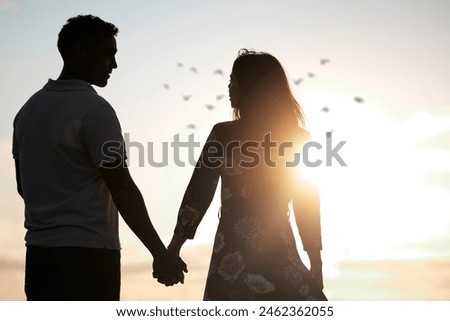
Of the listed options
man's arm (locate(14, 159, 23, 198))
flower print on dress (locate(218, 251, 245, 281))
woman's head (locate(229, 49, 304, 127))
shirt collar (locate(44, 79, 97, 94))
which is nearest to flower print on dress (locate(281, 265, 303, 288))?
flower print on dress (locate(218, 251, 245, 281))

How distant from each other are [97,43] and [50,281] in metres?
2.11

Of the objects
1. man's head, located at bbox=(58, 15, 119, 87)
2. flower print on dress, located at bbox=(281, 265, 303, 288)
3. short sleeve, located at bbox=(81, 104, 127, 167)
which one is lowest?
flower print on dress, located at bbox=(281, 265, 303, 288)

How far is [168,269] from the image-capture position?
5.88m

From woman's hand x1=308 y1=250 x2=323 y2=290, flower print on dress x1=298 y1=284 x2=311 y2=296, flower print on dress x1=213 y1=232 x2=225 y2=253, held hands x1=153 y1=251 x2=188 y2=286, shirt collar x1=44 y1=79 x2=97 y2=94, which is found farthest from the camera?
woman's hand x1=308 y1=250 x2=323 y2=290

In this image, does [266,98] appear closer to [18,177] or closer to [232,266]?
[232,266]

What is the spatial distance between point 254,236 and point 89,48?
7.21ft

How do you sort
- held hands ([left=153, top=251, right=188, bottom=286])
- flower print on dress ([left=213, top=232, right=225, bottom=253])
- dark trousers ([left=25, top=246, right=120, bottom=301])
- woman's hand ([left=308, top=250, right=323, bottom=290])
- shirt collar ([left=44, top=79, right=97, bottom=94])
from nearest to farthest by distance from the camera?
dark trousers ([left=25, top=246, right=120, bottom=301]) → shirt collar ([left=44, top=79, right=97, bottom=94]) → held hands ([left=153, top=251, right=188, bottom=286]) → flower print on dress ([left=213, top=232, right=225, bottom=253]) → woman's hand ([left=308, top=250, right=323, bottom=290])

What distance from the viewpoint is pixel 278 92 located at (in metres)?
6.18

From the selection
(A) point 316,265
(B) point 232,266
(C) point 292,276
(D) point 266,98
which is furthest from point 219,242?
(D) point 266,98

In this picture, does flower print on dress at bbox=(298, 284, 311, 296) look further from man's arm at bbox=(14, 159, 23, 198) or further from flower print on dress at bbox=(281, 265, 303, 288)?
man's arm at bbox=(14, 159, 23, 198)

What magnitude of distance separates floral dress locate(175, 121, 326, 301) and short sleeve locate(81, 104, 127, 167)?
118cm

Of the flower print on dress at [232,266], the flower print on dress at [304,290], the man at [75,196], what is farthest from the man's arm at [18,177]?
the flower print on dress at [304,290]

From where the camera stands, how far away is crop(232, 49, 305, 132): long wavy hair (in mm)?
6160

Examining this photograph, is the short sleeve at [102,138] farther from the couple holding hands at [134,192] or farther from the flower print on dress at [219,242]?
the flower print on dress at [219,242]
